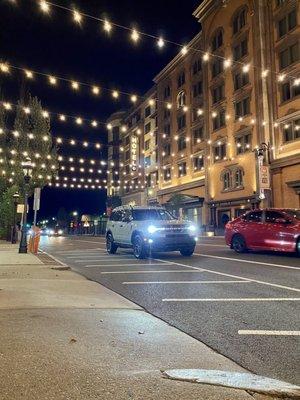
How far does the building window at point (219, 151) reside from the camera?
39156 mm

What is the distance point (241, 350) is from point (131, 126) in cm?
6239

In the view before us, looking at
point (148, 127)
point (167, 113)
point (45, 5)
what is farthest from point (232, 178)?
point (45, 5)

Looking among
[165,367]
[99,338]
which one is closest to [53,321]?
[99,338]

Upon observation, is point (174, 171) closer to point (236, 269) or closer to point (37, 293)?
point (236, 269)

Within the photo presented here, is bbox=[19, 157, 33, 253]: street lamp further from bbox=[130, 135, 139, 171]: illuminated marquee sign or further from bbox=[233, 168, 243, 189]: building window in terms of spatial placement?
bbox=[130, 135, 139, 171]: illuminated marquee sign

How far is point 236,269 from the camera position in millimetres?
10156

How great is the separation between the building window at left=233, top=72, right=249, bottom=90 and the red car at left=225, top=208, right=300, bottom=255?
24.2 m

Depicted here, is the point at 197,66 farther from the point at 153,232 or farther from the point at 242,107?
the point at 153,232

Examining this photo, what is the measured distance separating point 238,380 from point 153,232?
10.2 meters

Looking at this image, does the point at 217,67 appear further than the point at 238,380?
Yes

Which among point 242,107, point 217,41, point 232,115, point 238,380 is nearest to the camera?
point 238,380

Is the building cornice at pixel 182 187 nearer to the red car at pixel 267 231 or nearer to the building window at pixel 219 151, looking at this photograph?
the building window at pixel 219 151

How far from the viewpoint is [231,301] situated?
6.25 meters

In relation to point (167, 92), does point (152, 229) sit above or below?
below
